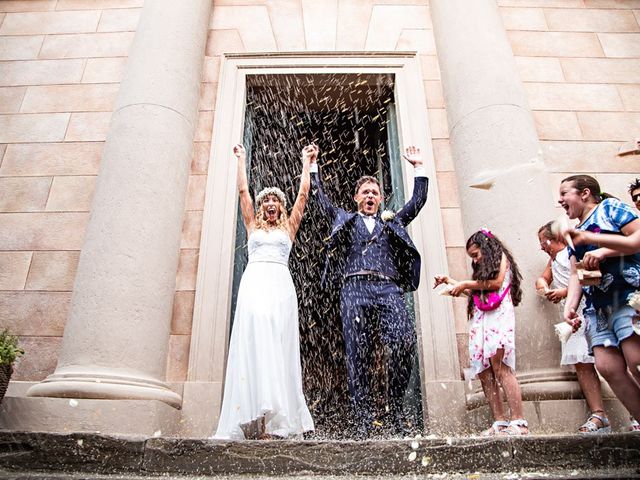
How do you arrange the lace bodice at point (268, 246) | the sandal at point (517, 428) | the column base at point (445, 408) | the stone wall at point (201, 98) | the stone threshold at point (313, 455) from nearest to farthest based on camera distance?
the stone threshold at point (313, 455), the sandal at point (517, 428), the lace bodice at point (268, 246), the column base at point (445, 408), the stone wall at point (201, 98)

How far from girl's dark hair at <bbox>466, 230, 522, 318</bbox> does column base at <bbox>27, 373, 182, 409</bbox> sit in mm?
2906

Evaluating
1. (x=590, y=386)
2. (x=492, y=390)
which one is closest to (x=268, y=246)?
(x=492, y=390)

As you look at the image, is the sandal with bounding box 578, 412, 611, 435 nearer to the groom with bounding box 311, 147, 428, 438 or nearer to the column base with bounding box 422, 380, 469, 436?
the column base with bounding box 422, 380, 469, 436

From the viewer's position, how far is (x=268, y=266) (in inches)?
181

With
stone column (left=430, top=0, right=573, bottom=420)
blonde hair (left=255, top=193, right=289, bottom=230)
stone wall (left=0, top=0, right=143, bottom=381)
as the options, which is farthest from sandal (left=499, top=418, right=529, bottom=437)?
stone wall (left=0, top=0, right=143, bottom=381)

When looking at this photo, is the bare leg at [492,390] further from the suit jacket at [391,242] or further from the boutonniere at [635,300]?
the boutonniere at [635,300]

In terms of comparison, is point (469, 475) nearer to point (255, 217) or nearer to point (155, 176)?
point (255, 217)

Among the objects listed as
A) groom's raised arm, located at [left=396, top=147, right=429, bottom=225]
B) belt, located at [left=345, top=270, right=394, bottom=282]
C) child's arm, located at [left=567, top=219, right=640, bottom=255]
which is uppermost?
groom's raised arm, located at [left=396, top=147, right=429, bottom=225]

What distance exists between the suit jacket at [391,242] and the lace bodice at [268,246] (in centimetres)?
40

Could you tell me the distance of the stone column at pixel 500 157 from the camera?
4746 mm

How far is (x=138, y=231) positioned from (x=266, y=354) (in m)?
2.03

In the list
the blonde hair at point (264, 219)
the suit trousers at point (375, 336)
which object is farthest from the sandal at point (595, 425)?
the blonde hair at point (264, 219)

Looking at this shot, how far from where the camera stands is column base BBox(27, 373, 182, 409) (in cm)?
436

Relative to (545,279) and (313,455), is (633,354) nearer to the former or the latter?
(545,279)
